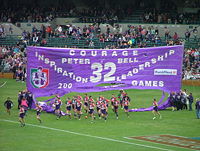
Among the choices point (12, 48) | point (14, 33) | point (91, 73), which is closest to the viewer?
point (91, 73)

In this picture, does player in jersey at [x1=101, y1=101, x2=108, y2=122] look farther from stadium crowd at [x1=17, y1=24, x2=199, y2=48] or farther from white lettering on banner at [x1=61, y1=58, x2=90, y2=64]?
stadium crowd at [x1=17, y1=24, x2=199, y2=48]

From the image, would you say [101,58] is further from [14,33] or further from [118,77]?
[14,33]

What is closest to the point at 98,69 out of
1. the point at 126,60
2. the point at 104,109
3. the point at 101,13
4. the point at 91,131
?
the point at 126,60

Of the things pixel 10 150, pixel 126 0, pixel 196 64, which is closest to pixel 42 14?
pixel 126 0

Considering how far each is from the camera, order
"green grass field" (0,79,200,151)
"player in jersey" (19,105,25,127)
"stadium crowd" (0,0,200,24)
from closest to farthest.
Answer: "green grass field" (0,79,200,151) → "player in jersey" (19,105,25,127) → "stadium crowd" (0,0,200,24)

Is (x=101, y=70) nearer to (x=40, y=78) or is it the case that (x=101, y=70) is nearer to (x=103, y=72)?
(x=103, y=72)

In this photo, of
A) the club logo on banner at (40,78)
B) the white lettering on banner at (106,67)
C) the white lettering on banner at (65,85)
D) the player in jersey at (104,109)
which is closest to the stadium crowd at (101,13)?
the white lettering on banner at (106,67)

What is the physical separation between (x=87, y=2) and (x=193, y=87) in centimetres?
2323

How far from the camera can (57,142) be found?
34.4 m

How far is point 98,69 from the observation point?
145ft

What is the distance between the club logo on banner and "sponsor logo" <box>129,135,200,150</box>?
10399 mm

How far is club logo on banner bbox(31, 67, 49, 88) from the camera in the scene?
44.1m

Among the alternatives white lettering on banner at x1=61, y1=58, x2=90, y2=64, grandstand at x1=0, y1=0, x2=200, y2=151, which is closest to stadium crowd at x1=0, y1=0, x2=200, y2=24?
grandstand at x1=0, y1=0, x2=200, y2=151

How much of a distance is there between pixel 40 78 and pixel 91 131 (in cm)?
803
